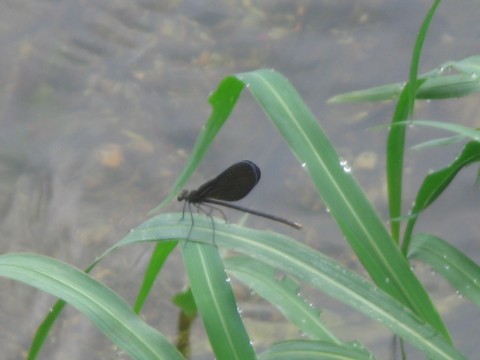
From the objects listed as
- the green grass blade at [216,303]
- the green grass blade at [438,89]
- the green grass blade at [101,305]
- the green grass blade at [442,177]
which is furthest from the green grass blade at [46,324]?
the green grass blade at [438,89]

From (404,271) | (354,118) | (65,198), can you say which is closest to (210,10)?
(354,118)

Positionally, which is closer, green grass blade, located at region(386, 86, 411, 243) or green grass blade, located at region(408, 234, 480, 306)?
green grass blade, located at region(408, 234, 480, 306)

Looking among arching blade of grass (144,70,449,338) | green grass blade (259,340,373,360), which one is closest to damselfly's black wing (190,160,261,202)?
arching blade of grass (144,70,449,338)

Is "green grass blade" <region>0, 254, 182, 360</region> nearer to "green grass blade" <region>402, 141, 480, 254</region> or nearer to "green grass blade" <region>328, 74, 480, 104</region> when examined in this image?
"green grass blade" <region>402, 141, 480, 254</region>

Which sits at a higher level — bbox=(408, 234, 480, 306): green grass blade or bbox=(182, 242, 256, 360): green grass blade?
bbox=(408, 234, 480, 306): green grass blade

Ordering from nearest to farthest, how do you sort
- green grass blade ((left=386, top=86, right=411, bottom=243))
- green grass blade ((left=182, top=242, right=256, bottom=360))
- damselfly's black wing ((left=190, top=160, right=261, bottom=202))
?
1. green grass blade ((left=182, top=242, right=256, bottom=360))
2. damselfly's black wing ((left=190, top=160, right=261, bottom=202))
3. green grass blade ((left=386, top=86, right=411, bottom=243))

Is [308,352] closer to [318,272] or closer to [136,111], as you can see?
[318,272]

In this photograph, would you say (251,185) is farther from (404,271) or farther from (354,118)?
(354,118)
